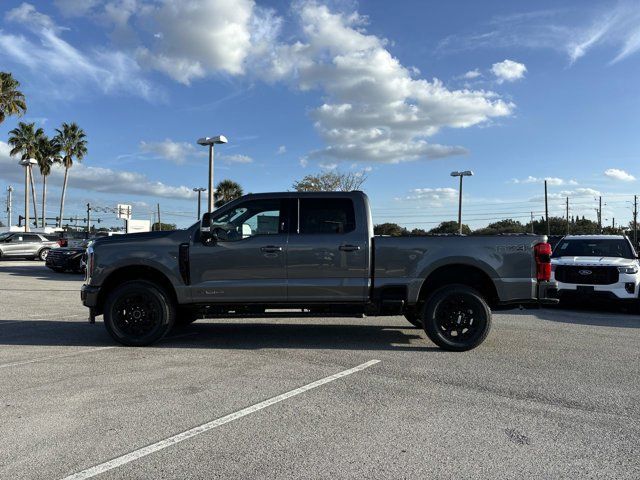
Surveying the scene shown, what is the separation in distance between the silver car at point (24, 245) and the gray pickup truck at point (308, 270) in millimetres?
24238

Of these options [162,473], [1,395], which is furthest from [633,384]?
[1,395]

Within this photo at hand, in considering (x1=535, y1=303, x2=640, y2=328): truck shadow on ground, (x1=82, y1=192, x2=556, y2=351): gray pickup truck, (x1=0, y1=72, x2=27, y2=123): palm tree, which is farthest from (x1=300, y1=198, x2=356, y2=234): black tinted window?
(x1=0, y1=72, x2=27, y2=123): palm tree

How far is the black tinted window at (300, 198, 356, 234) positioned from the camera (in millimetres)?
7047

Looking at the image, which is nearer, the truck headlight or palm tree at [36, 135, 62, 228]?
the truck headlight

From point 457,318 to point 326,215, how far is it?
A: 88.9 inches

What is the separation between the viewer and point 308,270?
6.93 meters

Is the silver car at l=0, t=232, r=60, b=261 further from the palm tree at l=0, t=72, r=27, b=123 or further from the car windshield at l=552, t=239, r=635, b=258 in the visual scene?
the car windshield at l=552, t=239, r=635, b=258

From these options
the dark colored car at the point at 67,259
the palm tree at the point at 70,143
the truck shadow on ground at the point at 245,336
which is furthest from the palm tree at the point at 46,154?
the truck shadow on ground at the point at 245,336

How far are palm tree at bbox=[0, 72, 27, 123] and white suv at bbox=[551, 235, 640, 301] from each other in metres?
39.2

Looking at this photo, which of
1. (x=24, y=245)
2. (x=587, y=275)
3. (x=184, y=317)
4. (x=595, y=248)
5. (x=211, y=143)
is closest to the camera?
(x=184, y=317)

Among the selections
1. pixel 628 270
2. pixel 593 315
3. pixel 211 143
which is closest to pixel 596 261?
pixel 628 270

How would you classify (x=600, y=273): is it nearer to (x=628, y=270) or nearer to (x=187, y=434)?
(x=628, y=270)

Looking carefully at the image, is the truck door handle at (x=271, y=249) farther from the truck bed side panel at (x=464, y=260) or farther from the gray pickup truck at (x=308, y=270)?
the truck bed side panel at (x=464, y=260)

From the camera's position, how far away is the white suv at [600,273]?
1068 cm
